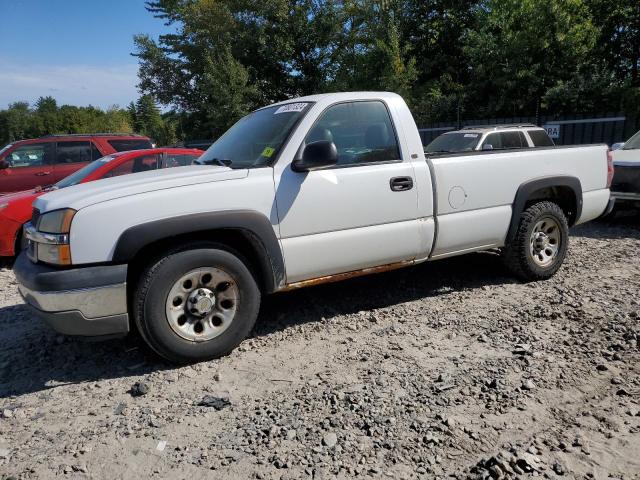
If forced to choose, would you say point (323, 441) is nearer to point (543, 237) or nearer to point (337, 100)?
point (337, 100)

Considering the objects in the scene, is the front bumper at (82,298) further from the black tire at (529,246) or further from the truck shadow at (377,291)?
the black tire at (529,246)

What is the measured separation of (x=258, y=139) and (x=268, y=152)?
0.32 m

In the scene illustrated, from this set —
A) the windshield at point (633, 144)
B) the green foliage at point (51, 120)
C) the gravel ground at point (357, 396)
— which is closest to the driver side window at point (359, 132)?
the gravel ground at point (357, 396)

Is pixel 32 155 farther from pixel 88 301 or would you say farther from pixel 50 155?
pixel 88 301

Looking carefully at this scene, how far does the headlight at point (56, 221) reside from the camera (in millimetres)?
3102

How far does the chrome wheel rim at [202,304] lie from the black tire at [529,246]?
2.89 m

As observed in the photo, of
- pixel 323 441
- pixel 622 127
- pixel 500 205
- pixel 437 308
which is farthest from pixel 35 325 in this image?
pixel 622 127

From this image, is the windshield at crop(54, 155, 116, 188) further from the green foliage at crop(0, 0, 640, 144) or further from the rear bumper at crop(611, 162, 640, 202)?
the green foliage at crop(0, 0, 640, 144)

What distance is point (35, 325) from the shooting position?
14.6 ft

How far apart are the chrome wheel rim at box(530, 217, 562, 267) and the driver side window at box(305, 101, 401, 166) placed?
1.90m

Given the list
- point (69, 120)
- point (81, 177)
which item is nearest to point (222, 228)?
point (81, 177)

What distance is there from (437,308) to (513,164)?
154 cm

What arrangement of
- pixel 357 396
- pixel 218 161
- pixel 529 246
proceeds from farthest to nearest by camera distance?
pixel 529 246
pixel 218 161
pixel 357 396

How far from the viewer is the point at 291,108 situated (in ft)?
13.6
